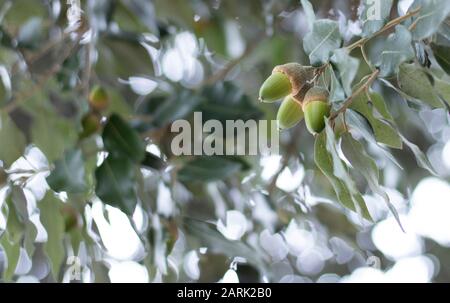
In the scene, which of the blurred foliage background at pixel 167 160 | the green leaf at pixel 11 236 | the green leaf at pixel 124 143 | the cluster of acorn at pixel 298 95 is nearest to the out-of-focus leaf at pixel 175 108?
the blurred foliage background at pixel 167 160

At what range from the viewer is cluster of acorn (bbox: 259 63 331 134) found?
56cm

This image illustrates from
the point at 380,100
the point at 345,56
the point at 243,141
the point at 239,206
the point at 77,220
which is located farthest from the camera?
the point at 239,206

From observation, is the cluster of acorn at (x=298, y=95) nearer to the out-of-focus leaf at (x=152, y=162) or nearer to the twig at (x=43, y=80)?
the out-of-focus leaf at (x=152, y=162)

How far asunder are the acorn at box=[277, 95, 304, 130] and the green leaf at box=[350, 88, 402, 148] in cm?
4

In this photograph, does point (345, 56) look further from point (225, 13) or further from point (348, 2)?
point (225, 13)

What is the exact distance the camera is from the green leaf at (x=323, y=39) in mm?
567

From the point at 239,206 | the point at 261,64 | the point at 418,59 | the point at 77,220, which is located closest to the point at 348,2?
the point at 261,64

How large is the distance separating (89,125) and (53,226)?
0.15m

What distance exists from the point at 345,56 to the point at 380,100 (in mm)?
122

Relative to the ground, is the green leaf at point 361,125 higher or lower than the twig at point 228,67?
lower

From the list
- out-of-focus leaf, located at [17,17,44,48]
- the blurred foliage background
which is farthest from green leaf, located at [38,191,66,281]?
out-of-focus leaf, located at [17,17,44,48]

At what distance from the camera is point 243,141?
1.28m

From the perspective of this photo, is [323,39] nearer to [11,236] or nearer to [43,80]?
[11,236]
